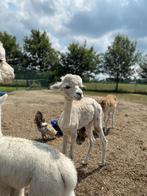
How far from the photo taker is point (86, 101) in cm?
606

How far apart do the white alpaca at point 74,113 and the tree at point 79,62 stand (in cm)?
3047

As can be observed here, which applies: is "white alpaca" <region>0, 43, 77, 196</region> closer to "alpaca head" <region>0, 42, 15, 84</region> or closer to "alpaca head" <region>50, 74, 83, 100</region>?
"alpaca head" <region>0, 42, 15, 84</region>

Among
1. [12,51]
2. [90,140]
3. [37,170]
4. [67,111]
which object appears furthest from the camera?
[12,51]

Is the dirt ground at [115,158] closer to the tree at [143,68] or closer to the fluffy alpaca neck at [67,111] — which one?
Answer: the fluffy alpaca neck at [67,111]

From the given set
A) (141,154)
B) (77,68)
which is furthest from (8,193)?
(77,68)

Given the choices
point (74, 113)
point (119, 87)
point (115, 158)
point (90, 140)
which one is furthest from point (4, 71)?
point (119, 87)

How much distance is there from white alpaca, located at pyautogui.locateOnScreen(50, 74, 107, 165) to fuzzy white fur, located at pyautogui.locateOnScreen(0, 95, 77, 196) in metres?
1.88

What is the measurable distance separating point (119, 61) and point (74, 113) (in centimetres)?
3324

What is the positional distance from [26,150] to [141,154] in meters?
4.11

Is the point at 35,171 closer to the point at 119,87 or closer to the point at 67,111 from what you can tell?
the point at 67,111

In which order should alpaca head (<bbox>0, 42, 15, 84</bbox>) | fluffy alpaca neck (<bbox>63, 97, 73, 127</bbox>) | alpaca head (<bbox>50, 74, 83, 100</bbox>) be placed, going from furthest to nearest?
fluffy alpaca neck (<bbox>63, 97, 73, 127</bbox>) → alpaca head (<bbox>50, 74, 83, 100</bbox>) → alpaca head (<bbox>0, 42, 15, 84</bbox>)

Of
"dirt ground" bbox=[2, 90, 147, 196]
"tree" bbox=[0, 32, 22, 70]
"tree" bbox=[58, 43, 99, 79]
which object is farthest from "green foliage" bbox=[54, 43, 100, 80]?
"dirt ground" bbox=[2, 90, 147, 196]

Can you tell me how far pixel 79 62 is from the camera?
124 feet

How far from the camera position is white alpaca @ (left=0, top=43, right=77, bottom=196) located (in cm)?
267
